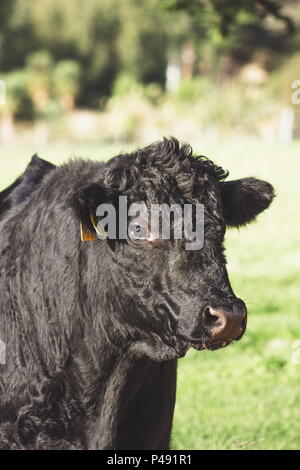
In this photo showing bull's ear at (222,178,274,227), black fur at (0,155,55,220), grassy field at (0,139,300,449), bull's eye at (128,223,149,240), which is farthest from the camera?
grassy field at (0,139,300,449)

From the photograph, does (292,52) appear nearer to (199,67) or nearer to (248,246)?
(199,67)

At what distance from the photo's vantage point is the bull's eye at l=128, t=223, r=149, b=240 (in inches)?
126

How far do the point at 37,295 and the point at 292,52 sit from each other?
62027mm

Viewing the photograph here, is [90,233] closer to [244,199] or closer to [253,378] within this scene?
[244,199]

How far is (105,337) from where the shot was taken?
3361mm

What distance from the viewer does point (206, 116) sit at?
42250 millimetres

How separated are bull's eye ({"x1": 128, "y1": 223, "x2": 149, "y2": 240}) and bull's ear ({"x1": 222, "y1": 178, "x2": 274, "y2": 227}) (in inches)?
21.5

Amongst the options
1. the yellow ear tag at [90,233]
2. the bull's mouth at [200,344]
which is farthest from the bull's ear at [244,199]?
the bull's mouth at [200,344]

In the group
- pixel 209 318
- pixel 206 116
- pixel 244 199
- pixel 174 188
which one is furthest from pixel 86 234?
pixel 206 116

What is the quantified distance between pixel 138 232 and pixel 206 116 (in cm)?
3968

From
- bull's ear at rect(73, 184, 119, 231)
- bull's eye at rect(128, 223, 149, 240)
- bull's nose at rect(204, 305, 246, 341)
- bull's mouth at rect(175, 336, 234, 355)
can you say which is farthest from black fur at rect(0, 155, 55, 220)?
bull's nose at rect(204, 305, 246, 341)

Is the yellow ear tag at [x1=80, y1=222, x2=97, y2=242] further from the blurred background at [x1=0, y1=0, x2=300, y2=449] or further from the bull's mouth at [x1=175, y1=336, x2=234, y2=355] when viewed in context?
the blurred background at [x1=0, y1=0, x2=300, y2=449]

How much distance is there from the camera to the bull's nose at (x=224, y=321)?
2924 mm

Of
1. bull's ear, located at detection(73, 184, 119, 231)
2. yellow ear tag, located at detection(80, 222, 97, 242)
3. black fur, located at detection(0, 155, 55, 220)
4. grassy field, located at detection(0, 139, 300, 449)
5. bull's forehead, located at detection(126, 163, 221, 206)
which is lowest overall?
grassy field, located at detection(0, 139, 300, 449)
